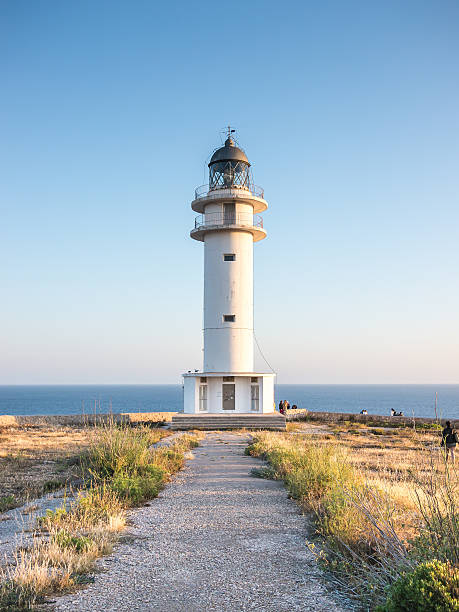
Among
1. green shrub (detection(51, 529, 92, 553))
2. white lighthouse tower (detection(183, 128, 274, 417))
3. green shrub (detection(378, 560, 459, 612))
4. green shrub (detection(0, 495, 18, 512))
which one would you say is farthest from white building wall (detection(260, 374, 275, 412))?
green shrub (detection(378, 560, 459, 612))

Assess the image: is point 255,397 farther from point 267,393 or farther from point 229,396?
point 229,396

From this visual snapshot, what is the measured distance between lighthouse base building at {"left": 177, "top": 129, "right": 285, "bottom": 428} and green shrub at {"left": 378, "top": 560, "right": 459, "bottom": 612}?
24.5 m

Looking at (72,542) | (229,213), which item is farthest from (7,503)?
(229,213)

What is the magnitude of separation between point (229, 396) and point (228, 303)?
4.97 m

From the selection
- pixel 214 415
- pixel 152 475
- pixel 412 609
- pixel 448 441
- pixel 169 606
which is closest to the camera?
pixel 412 609

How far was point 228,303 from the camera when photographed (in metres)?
29.5

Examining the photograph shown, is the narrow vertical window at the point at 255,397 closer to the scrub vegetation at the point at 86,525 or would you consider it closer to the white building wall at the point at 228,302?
the white building wall at the point at 228,302

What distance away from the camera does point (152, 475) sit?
10891 mm

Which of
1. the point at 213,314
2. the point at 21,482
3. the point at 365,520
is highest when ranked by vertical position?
the point at 213,314

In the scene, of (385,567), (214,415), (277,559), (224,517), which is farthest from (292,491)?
(214,415)

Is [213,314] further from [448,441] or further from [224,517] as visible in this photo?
[224,517]

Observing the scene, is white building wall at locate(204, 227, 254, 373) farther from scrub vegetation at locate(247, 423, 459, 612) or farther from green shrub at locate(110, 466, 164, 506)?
green shrub at locate(110, 466, 164, 506)

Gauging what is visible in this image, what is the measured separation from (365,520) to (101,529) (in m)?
3.18

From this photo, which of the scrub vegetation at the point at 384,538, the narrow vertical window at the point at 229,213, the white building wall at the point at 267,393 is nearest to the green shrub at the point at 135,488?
the scrub vegetation at the point at 384,538
